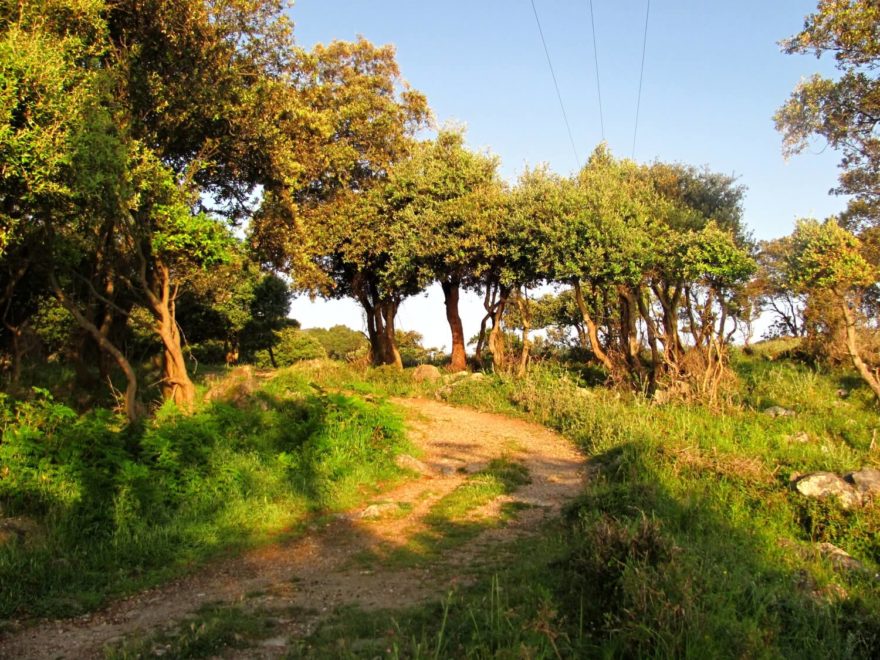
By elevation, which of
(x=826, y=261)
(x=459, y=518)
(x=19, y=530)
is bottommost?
(x=459, y=518)

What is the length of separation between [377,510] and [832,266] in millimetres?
11619

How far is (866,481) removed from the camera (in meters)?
8.93

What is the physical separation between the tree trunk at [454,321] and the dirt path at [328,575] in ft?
39.0

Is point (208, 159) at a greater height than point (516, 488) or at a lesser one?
greater

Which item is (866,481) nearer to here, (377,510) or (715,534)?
(715,534)

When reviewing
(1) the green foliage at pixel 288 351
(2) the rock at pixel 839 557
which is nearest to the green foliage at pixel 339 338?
(1) the green foliage at pixel 288 351

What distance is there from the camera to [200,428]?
10102mm

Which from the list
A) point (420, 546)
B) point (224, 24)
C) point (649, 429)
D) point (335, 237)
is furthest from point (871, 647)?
point (335, 237)

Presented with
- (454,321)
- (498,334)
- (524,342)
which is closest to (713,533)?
(524,342)

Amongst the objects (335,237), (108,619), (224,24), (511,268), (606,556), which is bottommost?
(108,619)

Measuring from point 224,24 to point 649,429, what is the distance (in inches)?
460

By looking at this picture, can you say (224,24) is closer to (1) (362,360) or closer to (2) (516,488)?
(2) (516,488)

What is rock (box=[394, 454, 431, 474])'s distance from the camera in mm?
12117

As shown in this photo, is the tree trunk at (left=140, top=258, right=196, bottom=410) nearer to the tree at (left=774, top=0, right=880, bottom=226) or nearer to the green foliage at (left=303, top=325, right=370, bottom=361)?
the tree at (left=774, top=0, right=880, bottom=226)
